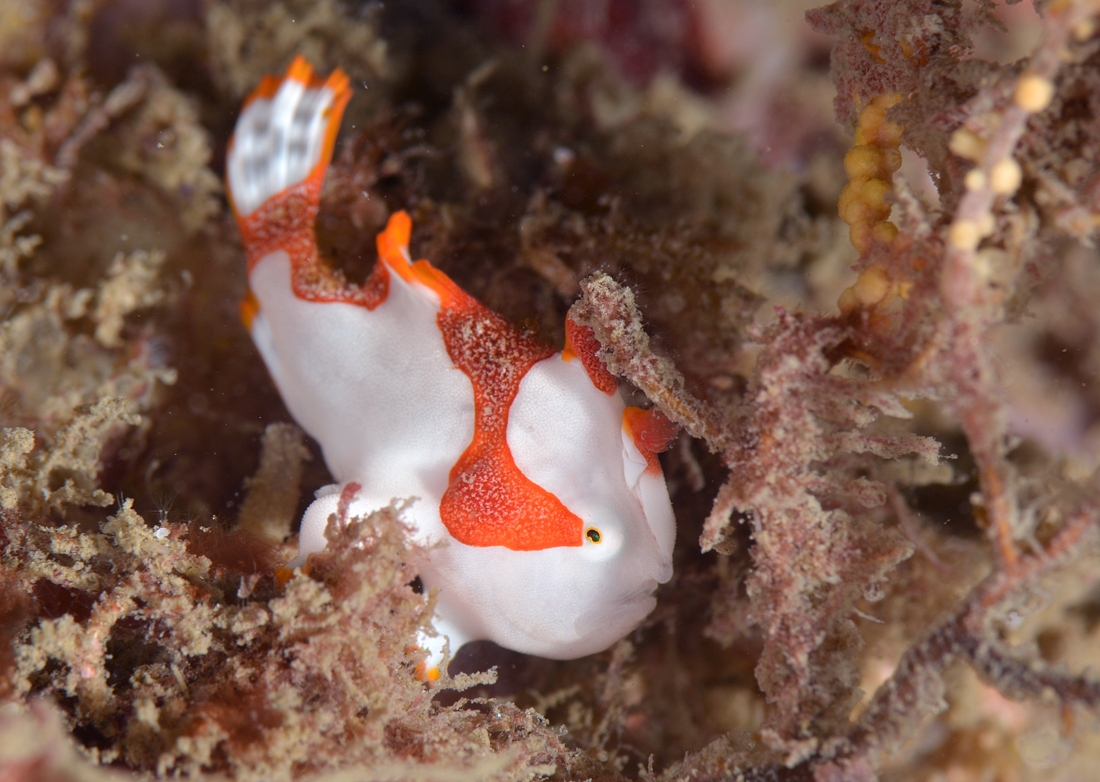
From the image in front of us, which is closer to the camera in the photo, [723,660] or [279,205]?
[723,660]

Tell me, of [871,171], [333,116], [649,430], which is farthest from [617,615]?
[333,116]

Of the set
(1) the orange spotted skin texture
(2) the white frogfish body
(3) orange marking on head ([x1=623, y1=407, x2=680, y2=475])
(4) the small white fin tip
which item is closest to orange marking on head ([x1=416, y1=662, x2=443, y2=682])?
(2) the white frogfish body

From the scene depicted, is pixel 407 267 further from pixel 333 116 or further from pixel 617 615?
pixel 617 615

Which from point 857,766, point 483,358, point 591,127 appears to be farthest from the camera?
point 591,127

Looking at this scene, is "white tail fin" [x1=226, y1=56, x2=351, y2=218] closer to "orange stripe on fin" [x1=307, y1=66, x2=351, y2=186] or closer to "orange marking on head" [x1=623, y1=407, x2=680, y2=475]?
"orange stripe on fin" [x1=307, y1=66, x2=351, y2=186]

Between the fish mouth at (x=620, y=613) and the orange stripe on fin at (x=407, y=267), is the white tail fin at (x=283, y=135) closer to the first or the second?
the orange stripe on fin at (x=407, y=267)

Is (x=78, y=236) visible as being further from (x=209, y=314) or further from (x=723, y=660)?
(x=723, y=660)

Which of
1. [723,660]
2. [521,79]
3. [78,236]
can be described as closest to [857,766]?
[723,660]
